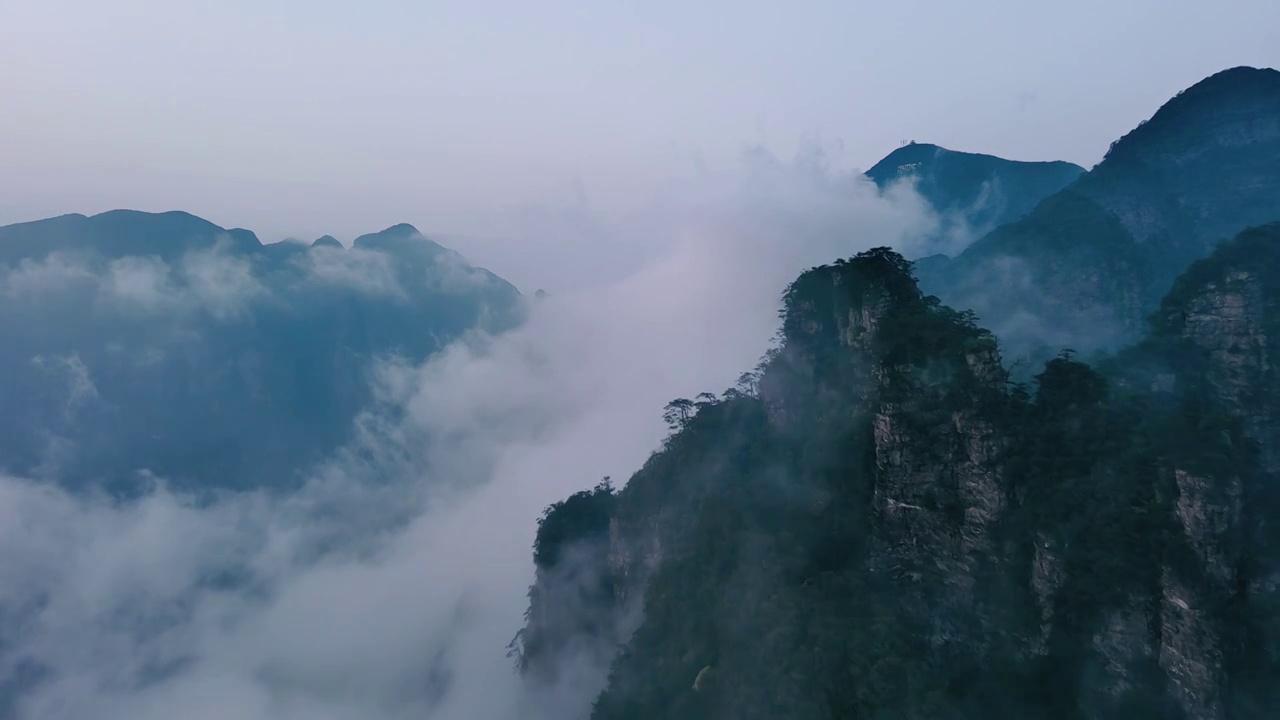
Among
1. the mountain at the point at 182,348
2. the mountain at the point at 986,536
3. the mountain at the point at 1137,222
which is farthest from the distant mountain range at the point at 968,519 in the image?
the mountain at the point at 182,348

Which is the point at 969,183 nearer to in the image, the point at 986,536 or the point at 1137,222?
the point at 1137,222

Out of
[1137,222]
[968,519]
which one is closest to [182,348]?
[968,519]

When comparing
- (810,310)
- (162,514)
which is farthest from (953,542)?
(162,514)

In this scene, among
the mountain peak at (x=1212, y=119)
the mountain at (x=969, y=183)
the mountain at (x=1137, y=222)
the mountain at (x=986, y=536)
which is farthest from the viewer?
the mountain at (x=969, y=183)

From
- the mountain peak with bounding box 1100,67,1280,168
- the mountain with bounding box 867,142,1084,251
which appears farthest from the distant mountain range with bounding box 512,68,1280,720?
the mountain with bounding box 867,142,1084,251

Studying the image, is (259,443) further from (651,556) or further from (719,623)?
(719,623)

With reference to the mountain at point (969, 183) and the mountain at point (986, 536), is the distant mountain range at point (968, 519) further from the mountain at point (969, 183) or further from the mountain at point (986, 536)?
the mountain at point (969, 183)

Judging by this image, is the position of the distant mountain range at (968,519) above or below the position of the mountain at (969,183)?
below
